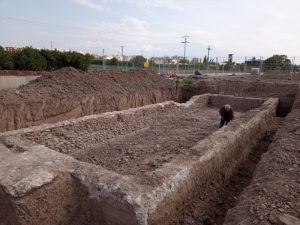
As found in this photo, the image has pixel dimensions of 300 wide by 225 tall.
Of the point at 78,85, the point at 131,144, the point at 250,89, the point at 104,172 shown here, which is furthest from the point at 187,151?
the point at 250,89

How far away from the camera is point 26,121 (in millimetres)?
8539

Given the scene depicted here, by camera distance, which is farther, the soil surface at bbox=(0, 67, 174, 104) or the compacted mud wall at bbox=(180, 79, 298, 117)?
the compacted mud wall at bbox=(180, 79, 298, 117)

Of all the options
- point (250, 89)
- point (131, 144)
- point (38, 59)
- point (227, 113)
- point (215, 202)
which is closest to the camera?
point (215, 202)

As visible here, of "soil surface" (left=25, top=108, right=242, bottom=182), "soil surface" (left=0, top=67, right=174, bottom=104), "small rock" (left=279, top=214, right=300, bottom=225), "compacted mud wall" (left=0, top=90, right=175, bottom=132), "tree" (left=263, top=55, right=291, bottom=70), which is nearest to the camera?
"small rock" (left=279, top=214, right=300, bottom=225)

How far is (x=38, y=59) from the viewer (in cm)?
1741

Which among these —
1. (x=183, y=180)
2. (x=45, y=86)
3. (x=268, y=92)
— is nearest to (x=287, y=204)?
(x=183, y=180)

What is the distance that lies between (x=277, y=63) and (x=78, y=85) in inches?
836

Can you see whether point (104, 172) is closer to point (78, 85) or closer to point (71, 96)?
point (71, 96)

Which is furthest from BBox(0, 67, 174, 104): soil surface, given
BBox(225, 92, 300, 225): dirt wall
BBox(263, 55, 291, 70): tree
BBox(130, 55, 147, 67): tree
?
BBox(263, 55, 291, 70): tree

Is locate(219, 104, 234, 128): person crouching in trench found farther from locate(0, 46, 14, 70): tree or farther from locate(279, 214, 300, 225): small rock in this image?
locate(0, 46, 14, 70): tree

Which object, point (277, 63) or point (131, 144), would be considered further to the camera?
point (277, 63)

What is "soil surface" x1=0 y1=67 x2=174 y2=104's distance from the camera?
892 cm

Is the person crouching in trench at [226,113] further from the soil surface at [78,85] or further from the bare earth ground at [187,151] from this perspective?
the soil surface at [78,85]

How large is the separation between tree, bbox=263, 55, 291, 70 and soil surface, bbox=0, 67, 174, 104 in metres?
15.0
